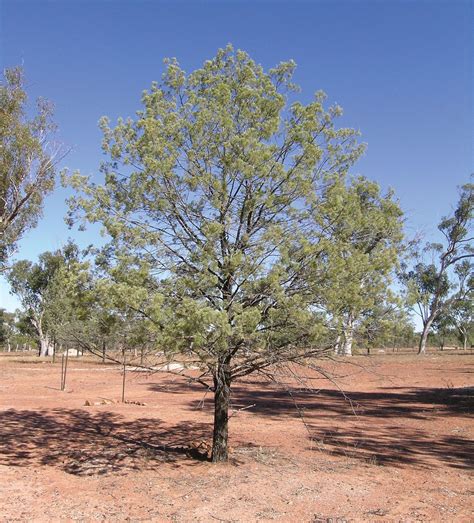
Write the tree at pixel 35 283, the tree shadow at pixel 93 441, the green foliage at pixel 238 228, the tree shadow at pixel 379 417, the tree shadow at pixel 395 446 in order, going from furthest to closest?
1. the tree at pixel 35 283
2. the tree shadow at pixel 379 417
3. the tree shadow at pixel 395 446
4. the tree shadow at pixel 93 441
5. the green foliage at pixel 238 228

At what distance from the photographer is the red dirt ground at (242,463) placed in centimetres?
663

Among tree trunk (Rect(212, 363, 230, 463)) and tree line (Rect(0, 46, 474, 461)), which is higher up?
tree line (Rect(0, 46, 474, 461))

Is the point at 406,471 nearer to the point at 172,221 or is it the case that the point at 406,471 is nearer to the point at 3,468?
the point at 172,221

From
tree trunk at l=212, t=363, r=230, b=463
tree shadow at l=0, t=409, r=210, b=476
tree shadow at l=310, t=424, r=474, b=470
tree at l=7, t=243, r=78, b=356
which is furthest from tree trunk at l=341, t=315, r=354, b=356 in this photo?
tree at l=7, t=243, r=78, b=356

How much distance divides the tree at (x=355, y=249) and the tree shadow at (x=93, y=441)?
455cm

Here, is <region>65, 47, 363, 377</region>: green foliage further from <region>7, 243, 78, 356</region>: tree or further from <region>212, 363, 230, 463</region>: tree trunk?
<region>7, 243, 78, 356</region>: tree

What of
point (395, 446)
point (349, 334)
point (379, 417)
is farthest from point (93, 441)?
point (379, 417)

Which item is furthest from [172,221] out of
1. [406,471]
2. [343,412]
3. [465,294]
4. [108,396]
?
[465,294]

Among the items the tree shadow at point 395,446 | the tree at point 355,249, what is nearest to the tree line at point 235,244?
the tree at point 355,249

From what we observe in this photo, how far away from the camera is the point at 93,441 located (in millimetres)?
11180

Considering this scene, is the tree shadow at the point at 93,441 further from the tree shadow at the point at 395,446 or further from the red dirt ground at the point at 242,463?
the tree shadow at the point at 395,446

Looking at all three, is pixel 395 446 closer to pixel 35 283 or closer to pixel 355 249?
pixel 355 249

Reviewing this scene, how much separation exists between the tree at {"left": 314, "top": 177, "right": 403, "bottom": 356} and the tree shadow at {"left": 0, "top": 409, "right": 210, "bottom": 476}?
179 inches

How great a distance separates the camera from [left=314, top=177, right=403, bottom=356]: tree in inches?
265
